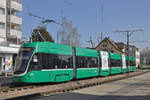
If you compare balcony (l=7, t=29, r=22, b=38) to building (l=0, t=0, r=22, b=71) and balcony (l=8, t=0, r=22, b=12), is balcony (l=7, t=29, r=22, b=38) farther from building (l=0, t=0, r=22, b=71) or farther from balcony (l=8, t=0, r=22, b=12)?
balcony (l=8, t=0, r=22, b=12)

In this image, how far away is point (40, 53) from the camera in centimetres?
1609

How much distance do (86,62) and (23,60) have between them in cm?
830

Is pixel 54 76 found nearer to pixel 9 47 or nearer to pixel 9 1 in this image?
pixel 9 47

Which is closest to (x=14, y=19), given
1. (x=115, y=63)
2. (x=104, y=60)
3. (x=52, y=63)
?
(x=115, y=63)

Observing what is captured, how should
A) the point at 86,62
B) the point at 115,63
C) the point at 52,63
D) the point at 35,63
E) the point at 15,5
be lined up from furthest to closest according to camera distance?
the point at 15,5 < the point at 115,63 < the point at 86,62 < the point at 52,63 < the point at 35,63

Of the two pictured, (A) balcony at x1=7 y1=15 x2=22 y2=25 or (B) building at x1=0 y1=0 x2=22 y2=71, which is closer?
(B) building at x1=0 y1=0 x2=22 y2=71

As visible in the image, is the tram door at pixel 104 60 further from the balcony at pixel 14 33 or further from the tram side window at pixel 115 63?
the balcony at pixel 14 33

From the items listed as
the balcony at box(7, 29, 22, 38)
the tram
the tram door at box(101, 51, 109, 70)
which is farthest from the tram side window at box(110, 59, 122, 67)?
the balcony at box(7, 29, 22, 38)

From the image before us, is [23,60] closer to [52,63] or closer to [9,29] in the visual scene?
[52,63]

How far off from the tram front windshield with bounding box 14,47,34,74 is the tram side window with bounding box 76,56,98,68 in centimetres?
598

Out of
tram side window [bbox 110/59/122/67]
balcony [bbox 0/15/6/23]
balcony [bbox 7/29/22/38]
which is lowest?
tram side window [bbox 110/59/122/67]

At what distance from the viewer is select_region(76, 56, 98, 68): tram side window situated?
20.9 metres

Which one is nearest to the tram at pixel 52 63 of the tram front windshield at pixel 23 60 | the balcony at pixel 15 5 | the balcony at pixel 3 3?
the tram front windshield at pixel 23 60

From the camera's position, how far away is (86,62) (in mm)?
22422
